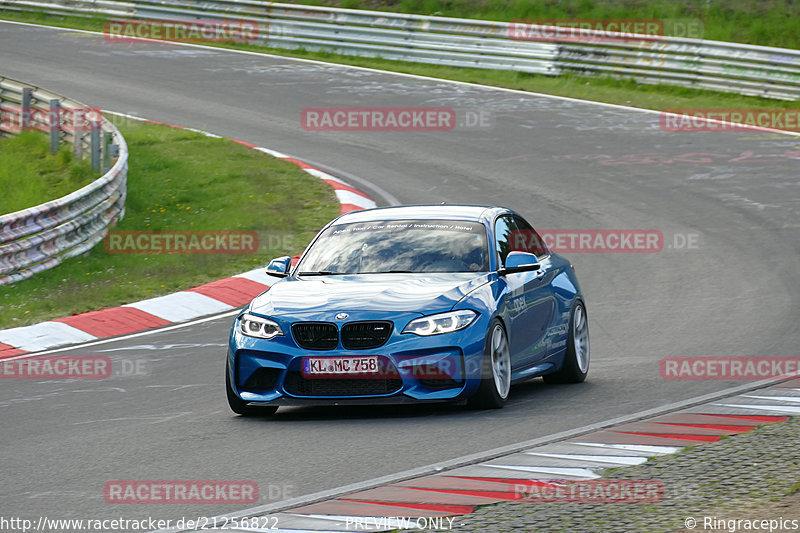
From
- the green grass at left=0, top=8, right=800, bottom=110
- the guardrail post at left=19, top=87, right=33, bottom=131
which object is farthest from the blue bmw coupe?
the green grass at left=0, top=8, right=800, bottom=110

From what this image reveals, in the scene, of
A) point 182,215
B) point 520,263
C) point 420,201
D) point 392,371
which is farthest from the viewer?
point 420,201

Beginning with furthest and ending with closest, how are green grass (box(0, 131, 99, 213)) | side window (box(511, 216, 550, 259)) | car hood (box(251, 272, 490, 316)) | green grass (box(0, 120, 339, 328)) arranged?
green grass (box(0, 131, 99, 213)) → green grass (box(0, 120, 339, 328)) → side window (box(511, 216, 550, 259)) → car hood (box(251, 272, 490, 316))

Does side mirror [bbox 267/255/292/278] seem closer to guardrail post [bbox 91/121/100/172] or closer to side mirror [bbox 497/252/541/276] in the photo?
side mirror [bbox 497/252/541/276]

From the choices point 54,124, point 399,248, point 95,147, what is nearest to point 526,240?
point 399,248

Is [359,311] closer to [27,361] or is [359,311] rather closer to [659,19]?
[27,361]

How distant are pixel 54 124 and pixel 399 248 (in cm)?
1193

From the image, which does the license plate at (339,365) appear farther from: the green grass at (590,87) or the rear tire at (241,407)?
the green grass at (590,87)

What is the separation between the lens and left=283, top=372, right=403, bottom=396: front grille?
8383 mm

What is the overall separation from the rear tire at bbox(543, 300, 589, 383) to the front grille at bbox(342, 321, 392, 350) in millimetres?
2220

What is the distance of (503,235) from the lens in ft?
32.9

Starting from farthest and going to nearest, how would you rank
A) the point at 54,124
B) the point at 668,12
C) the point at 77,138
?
1. the point at 668,12
2. the point at 54,124
3. the point at 77,138

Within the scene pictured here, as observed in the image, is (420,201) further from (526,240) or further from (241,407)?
(241,407)

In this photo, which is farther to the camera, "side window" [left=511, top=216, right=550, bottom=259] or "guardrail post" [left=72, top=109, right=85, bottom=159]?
"guardrail post" [left=72, top=109, right=85, bottom=159]

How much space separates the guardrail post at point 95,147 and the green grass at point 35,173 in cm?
16
